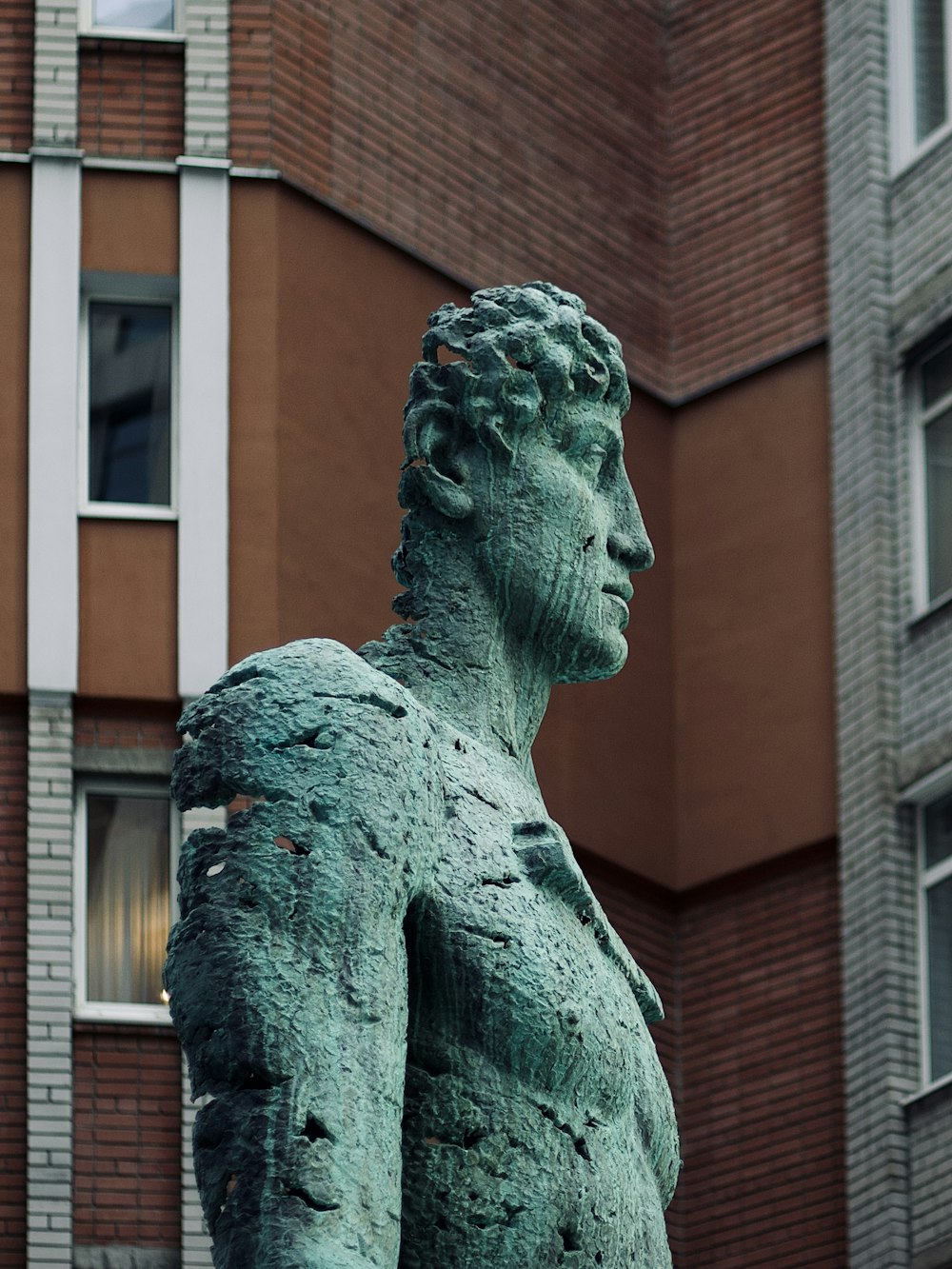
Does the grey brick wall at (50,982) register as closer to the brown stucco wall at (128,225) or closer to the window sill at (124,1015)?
the window sill at (124,1015)

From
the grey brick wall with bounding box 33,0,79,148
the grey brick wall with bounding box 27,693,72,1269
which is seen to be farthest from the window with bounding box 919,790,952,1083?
the grey brick wall with bounding box 33,0,79,148

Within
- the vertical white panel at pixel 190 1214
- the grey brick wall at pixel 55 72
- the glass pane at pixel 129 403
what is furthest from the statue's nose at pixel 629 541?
the grey brick wall at pixel 55 72

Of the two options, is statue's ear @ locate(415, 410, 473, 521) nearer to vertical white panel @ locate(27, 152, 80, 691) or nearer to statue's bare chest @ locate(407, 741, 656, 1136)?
statue's bare chest @ locate(407, 741, 656, 1136)

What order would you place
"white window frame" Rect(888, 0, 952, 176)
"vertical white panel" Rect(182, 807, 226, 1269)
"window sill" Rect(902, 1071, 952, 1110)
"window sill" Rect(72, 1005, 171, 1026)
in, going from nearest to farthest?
"vertical white panel" Rect(182, 807, 226, 1269), "window sill" Rect(72, 1005, 171, 1026), "window sill" Rect(902, 1071, 952, 1110), "white window frame" Rect(888, 0, 952, 176)

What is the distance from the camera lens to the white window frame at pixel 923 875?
26062mm

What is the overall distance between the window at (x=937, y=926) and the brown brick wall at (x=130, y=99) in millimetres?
7296

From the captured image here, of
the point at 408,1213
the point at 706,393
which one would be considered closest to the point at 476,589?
the point at 408,1213

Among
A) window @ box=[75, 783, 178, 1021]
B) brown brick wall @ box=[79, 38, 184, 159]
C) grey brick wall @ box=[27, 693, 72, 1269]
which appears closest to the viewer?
A: grey brick wall @ box=[27, 693, 72, 1269]

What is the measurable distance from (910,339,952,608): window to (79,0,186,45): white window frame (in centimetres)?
618

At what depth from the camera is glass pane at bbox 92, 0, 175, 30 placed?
85.3 ft

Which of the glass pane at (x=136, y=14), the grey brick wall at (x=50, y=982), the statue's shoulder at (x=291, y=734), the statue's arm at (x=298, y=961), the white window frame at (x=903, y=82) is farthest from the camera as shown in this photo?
the white window frame at (x=903, y=82)

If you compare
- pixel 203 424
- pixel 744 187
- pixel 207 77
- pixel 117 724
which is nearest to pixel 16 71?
pixel 207 77

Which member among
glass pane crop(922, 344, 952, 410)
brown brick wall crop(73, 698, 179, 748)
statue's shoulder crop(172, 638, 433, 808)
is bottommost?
statue's shoulder crop(172, 638, 433, 808)

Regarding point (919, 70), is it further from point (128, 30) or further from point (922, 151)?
point (128, 30)
